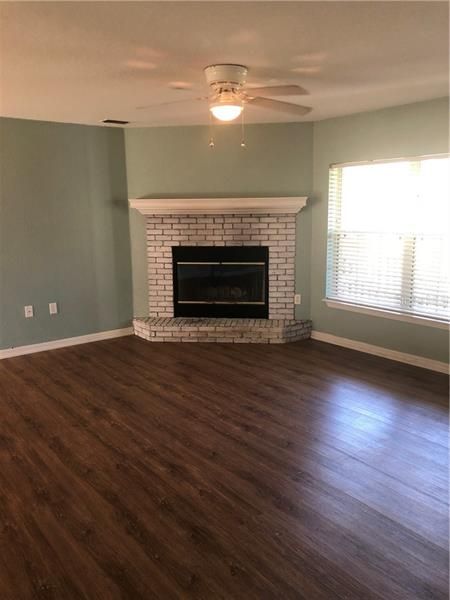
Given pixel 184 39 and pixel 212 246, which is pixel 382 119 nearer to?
pixel 212 246

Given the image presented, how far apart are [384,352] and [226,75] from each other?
9.68ft

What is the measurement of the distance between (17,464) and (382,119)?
393 cm

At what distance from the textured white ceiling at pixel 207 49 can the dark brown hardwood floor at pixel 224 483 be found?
7.30 feet

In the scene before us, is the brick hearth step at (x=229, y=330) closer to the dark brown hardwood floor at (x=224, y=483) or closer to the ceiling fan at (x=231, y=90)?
the dark brown hardwood floor at (x=224, y=483)

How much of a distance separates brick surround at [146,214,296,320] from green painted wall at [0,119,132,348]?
37 cm

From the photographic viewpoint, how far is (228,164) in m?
4.87

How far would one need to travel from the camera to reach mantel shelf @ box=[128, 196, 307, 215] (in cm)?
474

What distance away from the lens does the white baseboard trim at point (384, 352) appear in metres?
4.05

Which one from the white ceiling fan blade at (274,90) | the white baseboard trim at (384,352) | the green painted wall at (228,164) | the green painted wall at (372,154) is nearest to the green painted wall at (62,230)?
the green painted wall at (228,164)

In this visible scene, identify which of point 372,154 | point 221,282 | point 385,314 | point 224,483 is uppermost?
point 372,154

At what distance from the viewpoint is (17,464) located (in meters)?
2.69

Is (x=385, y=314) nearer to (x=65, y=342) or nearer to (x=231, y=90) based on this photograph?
(x=231, y=90)

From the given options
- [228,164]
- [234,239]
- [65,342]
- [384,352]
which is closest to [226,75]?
[228,164]

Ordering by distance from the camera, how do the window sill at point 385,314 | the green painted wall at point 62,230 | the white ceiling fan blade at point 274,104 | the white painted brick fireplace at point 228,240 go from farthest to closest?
the white painted brick fireplace at point 228,240 → the green painted wall at point 62,230 → the window sill at point 385,314 → the white ceiling fan blade at point 274,104
